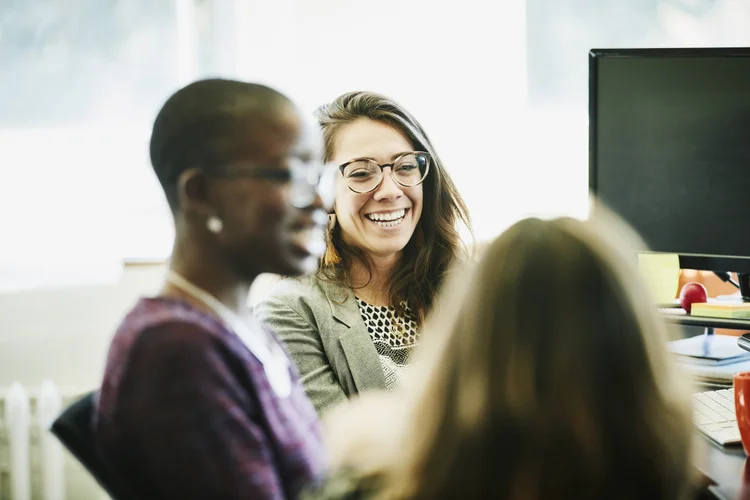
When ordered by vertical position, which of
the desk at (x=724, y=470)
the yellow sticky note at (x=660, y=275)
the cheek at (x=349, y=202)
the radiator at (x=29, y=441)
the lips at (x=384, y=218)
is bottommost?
the radiator at (x=29, y=441)

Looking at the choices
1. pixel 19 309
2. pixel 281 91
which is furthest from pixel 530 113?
pixel 281 91

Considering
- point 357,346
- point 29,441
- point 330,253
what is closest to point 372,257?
point 330,253

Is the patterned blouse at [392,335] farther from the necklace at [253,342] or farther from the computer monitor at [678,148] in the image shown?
the necklace at [253,342]

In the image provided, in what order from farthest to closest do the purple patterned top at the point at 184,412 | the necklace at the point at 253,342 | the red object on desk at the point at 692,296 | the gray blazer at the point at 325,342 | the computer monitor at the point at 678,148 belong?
the red object on desk at the point at 692,296 < the computer monitor at the point at 678,148 < the gray blazer at the point at 325,342 < the necklace at the point at 253,342 < the purple patterned top at the point at 184,412

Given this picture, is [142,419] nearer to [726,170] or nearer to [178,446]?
[178,446]

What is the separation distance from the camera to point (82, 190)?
2.27m

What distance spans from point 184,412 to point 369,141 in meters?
0.96

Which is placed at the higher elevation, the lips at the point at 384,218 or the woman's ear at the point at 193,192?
the woman's ear at the point at 193,192

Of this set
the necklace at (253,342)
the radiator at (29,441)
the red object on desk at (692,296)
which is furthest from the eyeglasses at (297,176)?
the radiator at (29,441)

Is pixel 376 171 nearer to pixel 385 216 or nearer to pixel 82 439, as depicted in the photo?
pixel 385 216

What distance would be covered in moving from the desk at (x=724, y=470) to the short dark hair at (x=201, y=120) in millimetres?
604

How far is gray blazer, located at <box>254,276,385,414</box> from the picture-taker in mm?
1417

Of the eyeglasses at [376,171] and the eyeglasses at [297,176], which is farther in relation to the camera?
the eyeglasses at [376,171]

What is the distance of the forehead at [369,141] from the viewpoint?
153 cm
